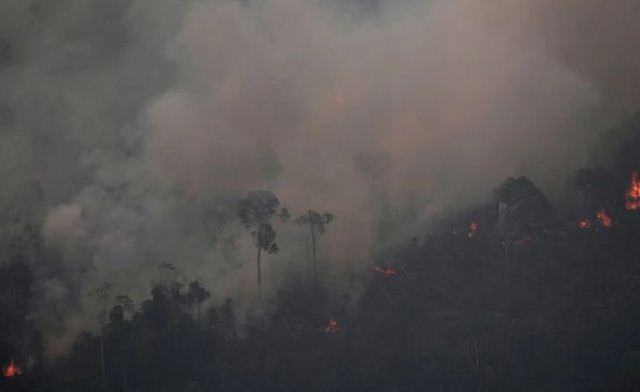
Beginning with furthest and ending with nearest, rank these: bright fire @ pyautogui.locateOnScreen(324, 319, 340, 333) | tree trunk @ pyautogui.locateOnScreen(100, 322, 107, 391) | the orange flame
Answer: the orange flame, bright fire @ pyautogui.locateOnScreen(324, 319, 340, 333), tree trunk @ pyautogui.locateOnScreen(100, 322, 107, 391)

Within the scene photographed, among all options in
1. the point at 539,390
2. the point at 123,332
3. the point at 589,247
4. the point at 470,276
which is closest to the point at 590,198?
the point at 589,247

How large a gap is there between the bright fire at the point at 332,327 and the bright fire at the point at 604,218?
46.2 meters

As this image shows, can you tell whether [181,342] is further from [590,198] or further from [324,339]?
[590,198]

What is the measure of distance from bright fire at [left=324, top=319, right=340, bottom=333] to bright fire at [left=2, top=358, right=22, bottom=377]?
39.4m

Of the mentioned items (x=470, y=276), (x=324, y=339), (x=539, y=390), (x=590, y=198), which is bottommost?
(x=539, y=390)

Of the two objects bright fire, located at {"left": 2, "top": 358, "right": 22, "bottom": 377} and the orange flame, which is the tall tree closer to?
bright fire, located at {"left": 2, "top": 358, "right": 22, "bottom": 377}

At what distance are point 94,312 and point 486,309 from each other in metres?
53.8

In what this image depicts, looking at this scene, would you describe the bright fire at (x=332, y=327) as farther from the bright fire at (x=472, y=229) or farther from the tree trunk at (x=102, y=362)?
the bright fire at (x=472, y=229)

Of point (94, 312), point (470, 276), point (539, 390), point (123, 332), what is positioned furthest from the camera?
point (470, 276)

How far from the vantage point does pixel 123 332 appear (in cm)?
Result: 9081

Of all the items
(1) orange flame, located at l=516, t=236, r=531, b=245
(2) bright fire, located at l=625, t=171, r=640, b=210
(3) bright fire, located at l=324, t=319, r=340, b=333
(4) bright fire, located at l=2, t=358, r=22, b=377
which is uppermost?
(2) bright fire, located at l=625, t=171, r=640, b=210

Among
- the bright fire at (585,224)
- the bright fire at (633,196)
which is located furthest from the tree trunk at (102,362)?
the bright fire at (633,196)

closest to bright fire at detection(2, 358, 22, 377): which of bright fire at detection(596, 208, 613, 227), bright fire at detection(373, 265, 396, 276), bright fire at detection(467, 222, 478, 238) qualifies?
bright fire at detection(373, 265, 396, 276)

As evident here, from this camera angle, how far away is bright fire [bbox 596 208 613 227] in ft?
368
